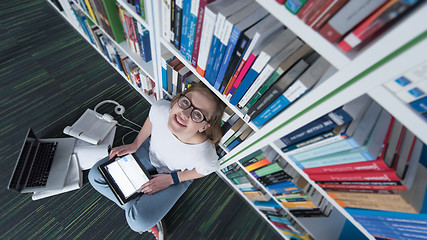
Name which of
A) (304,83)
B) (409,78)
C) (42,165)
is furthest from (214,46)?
(42,165)

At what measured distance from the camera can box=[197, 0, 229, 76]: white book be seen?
2.33 ft

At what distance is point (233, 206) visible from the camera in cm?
177

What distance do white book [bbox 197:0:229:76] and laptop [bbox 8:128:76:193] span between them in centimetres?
132

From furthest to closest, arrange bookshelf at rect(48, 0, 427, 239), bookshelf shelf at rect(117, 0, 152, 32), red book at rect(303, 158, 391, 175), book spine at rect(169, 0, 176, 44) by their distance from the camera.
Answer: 1. bookshelf shelf at rect(117, 0, 152, 32)
2. book spine at rect(169, 0, 176, 44)
3. red book at rect(303, 158, 391, 175)
4. bookshelf at rect(48, 0, 427, 239)

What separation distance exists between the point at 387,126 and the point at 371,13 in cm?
A: 40

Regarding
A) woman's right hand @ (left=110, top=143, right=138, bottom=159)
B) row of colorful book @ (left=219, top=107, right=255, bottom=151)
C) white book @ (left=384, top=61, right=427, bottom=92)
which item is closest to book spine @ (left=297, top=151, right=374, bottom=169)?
white book @ (left=384, top=61, right=427, bottom=92)

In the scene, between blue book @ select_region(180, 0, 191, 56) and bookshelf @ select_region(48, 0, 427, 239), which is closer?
bookshelf @ select_region(48, 0, 427, 239)

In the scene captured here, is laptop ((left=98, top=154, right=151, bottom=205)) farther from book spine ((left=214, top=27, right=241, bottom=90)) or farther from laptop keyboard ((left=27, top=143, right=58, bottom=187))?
book spine ((left=214, top=27, right=241, bottom=90))

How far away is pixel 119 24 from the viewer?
1.48 meters

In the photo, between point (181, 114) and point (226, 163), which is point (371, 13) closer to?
point (181, 114)

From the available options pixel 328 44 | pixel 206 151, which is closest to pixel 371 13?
pixel 328 44

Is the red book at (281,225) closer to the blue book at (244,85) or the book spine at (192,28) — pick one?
the blue book at (244,85)

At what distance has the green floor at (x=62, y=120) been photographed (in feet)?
4.95

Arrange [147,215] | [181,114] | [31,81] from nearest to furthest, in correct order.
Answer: [181,114]
[147,215]
[31,81]
